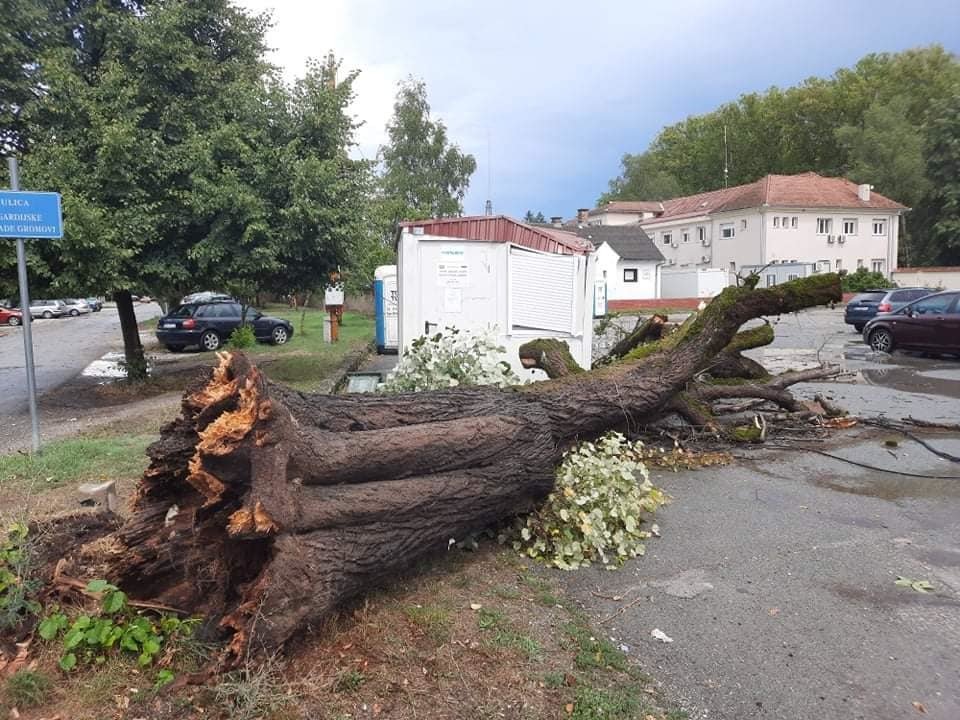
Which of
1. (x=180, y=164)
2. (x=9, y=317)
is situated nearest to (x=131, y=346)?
(x=180, y=164)

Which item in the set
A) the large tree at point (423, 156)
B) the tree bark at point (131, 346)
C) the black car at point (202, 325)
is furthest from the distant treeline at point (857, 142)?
the tree bark at point (131, 346)

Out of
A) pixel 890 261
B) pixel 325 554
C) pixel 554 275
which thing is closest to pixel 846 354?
pixel 554 275

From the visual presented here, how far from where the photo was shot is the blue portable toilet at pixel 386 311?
2034cm

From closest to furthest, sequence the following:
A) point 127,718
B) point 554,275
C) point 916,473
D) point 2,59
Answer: point 127,718 < point 916,473 < point 554,275 < point 2,59

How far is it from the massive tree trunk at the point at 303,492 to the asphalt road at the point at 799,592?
973 mm

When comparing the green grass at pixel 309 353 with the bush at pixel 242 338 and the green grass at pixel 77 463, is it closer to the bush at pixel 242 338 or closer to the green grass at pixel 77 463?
the bush at pixel 242 338

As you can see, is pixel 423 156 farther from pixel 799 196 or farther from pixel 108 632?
pixel 108 632

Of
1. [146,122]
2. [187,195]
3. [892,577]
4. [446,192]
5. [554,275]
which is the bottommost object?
[892,577]

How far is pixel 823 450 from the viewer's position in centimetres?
782

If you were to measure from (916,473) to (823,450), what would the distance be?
0.99 meters

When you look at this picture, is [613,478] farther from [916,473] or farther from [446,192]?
[446,192]

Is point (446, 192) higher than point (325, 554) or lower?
higher

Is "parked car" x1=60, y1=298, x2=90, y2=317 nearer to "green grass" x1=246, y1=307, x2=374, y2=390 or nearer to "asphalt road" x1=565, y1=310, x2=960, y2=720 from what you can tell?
"green grass" x1=246, y1=307, x2=374, y2=390

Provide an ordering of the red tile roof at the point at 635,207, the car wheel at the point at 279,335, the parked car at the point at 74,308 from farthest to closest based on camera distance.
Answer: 1. the red tile roof at the point at 635,207
2. the parked car at the point at 74,308
3. the car wheel at the point at 279,335
